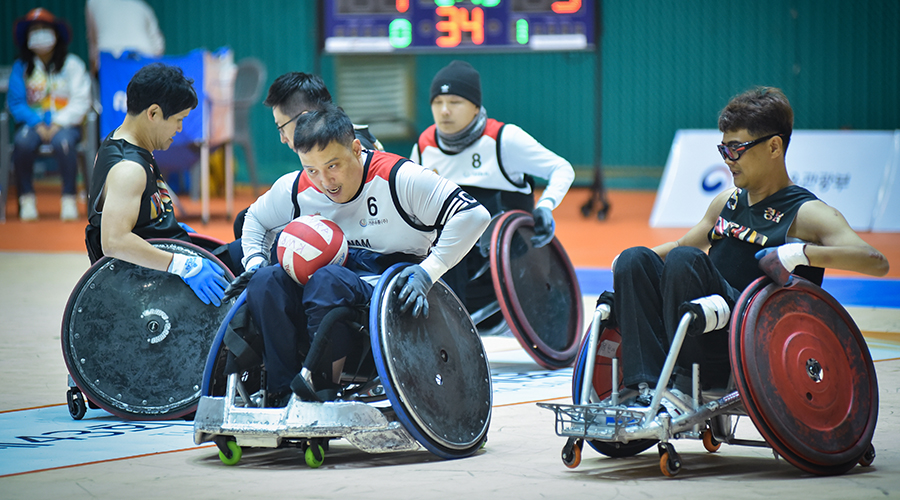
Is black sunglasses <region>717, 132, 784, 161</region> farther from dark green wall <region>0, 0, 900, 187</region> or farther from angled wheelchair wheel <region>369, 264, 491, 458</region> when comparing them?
dark green wall <region>0, 0, 900, 187</region>

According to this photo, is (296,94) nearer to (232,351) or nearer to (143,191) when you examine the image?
(143,191)

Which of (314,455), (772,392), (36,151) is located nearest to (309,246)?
(314,455)

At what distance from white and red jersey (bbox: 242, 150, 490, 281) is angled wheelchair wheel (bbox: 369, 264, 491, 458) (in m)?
0.18

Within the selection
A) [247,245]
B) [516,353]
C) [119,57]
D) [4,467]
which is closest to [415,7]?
[119,57]

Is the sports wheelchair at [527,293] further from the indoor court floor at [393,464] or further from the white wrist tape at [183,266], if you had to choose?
the white wrist tape at [183,266]

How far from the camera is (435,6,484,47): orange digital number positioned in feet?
34.1

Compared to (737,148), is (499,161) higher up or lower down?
lower down

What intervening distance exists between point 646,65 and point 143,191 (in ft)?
38.4

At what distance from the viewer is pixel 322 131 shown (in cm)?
362

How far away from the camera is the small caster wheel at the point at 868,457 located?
343cm

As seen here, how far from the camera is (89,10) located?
A: 473 inches

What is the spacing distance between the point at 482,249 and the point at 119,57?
240 inches

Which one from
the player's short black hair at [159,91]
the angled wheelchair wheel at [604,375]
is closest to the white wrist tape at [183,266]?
the player's short black hair at [159,91]

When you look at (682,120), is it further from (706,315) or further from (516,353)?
(706,315)
